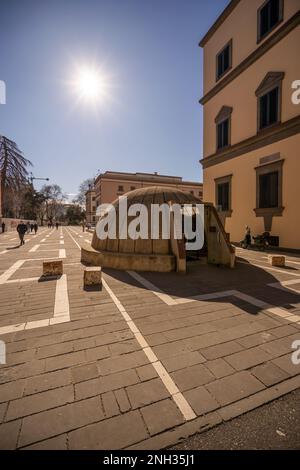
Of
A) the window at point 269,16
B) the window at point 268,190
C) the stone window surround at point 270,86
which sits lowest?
the window at point 268,190

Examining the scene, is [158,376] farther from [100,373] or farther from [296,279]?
[296,279]

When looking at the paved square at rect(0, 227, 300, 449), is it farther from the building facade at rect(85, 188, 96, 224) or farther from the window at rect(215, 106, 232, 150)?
the building facade at rect(85, 188, 96, 224)

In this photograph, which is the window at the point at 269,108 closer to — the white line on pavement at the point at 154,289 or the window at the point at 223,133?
the window at the point at 223,133

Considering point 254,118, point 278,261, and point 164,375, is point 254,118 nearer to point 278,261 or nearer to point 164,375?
point 278,261

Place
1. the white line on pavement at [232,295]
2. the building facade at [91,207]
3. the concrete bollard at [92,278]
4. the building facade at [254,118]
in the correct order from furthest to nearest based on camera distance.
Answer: the building facade at [91,207], the building facade at [254,118], the concrete bollard at [92,278], the white line on pavement at [232,295]

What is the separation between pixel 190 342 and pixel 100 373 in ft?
5.31

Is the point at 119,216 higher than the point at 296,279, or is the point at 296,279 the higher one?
the point at 119,216

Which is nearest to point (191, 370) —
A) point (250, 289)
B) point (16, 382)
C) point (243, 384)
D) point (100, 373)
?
point (243, 384)

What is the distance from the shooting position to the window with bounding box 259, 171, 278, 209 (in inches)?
579

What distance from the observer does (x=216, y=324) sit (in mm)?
4559

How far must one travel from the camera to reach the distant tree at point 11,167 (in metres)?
28.0

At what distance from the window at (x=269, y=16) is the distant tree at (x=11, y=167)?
28451 millimetres

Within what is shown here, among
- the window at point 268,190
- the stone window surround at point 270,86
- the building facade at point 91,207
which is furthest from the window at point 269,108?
the building facade at point 91,207

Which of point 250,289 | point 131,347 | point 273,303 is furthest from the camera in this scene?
point 250,289
